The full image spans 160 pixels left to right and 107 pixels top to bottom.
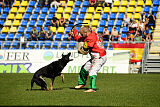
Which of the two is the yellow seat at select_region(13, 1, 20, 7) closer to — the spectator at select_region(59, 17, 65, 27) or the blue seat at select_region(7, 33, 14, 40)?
the blue seat at select_region(7, 33, 14, 40)

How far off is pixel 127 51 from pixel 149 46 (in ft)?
4.17

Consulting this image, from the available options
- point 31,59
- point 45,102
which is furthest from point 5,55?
point 45,102

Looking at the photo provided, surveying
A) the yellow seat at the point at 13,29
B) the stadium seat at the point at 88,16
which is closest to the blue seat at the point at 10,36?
the yellow seat at the point at 13,29

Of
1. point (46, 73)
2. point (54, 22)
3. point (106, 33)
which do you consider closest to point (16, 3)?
point (54, 22)

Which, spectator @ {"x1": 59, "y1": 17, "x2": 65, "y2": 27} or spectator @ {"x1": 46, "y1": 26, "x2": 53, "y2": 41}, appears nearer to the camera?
spectator @ {"x1": 46, "y1": 26, "x2": 53, "y2": 41}

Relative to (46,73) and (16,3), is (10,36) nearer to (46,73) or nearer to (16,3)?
(16,3)

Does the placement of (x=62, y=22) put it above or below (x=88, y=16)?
→ below

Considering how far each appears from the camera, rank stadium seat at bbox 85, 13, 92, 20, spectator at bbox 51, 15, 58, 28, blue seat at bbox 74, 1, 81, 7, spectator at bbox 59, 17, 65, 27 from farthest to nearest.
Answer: blue seat at bbox 74, 1, 81, 7 → stadium seat at bbox 85, 13, 92, 20 → spectator at bbox 51, 15, 58, 28 → spectator at bbox 59, 17, 65, 27

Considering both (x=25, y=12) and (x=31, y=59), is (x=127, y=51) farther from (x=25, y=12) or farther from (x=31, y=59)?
(x=25, y=12)

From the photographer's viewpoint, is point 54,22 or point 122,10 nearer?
point 122,10

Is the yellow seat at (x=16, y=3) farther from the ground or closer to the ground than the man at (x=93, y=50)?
farther from the ground

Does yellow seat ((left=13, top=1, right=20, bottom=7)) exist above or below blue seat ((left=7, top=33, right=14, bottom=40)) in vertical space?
above

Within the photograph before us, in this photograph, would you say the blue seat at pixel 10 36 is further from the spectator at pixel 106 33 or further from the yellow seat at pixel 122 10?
the yellow seat at pixel 122 10

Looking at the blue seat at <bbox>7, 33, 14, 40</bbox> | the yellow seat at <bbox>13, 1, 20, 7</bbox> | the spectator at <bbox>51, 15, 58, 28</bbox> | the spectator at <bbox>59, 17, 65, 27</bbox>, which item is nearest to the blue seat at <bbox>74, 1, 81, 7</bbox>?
the spectator at <bbox>59, 17, 65, 27</bbox>
